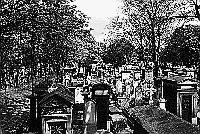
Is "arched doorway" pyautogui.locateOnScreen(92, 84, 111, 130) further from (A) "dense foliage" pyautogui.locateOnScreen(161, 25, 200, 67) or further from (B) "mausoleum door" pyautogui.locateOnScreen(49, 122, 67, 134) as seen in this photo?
(A) "dense foliage" pyautogui.locateOnScreen(161, 25, 200, 67)

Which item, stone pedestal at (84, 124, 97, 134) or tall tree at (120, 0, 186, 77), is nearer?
stone pedestal at (84, 124, 97, 134)

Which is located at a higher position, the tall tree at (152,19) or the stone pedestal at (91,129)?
the tall tree at (152,19)

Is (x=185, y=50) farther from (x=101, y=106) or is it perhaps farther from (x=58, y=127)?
(x=101, y=106)

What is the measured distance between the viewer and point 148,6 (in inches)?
1087

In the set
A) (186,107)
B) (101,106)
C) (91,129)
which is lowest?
(186,107)

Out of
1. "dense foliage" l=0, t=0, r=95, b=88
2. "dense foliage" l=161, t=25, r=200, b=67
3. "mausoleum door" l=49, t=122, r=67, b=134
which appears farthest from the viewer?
"dense foliage" l=161, t=25, r=200, b=67

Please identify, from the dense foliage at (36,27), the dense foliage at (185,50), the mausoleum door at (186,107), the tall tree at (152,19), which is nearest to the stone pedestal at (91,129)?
the dense foliage at (36,27)

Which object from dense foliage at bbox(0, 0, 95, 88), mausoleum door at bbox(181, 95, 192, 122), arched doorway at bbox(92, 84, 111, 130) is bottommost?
mausoleum door at bbox(181, 95, 192, 122)

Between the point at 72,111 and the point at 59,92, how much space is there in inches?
32.2

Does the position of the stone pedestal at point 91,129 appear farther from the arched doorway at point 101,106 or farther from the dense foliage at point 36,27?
the dense foliage at point 36,27

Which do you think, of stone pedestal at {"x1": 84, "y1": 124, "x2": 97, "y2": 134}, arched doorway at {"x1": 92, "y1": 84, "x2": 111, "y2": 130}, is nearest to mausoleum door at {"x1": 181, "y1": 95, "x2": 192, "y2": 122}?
arched doorway at {"x1": 92, "y1": 84, "x2": 111, "y2": 130}

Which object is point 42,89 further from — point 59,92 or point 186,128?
point 186,128

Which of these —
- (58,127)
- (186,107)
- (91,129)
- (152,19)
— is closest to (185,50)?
(152,19)

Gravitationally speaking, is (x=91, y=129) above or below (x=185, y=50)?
below
